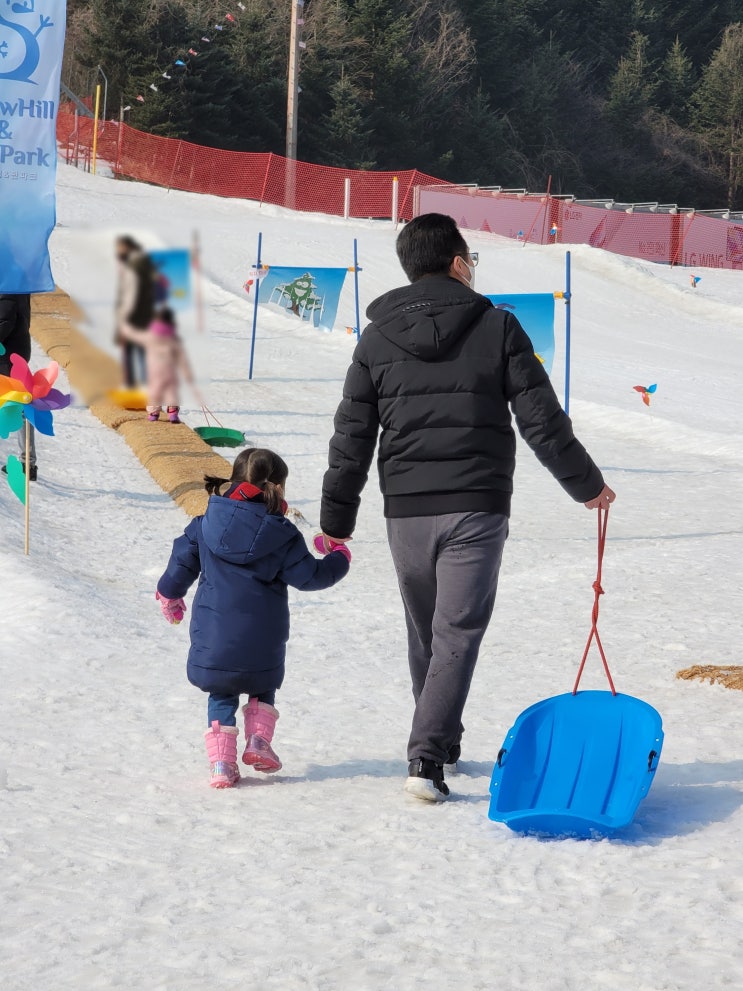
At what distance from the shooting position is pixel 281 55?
43.5 metres

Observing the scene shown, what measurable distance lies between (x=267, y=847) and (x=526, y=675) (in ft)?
7.79

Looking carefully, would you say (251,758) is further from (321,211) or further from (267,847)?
(321,211)

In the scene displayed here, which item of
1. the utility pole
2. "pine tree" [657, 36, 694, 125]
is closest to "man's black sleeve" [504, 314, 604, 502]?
the utility pole

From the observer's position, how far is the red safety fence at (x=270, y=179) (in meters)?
33.4

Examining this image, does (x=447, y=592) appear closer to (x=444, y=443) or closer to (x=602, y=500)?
(x=444, y=443)

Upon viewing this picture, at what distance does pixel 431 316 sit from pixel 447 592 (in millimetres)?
757

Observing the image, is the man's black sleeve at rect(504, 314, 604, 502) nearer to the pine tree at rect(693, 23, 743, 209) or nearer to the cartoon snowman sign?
the cartoon snowman sign

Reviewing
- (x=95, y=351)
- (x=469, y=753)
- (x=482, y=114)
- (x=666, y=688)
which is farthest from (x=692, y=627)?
(x=482, y=114)

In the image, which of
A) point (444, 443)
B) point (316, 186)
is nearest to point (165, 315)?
point (444, 443)

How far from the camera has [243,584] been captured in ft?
12.4

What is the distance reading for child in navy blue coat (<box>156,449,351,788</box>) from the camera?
12.2 ft

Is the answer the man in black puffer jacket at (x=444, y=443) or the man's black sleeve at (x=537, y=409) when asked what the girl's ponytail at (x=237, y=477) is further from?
the man's black sleeve at (x=537, y=409)

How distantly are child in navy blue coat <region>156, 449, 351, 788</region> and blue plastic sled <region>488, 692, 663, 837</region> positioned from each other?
2.44 ft

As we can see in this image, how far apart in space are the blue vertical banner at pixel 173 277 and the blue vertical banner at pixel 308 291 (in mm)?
14765
